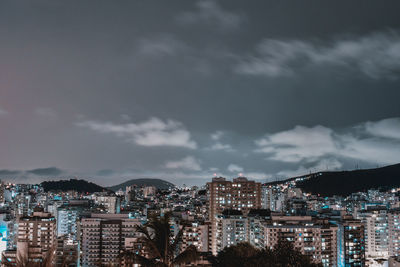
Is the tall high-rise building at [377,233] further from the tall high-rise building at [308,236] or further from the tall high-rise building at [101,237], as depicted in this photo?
the tall high-rise building at [101,237]

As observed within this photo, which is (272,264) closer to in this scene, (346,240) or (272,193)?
(346,240)

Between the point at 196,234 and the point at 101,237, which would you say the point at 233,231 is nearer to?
the point at 196,234

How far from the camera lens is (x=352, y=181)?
88.4 metres

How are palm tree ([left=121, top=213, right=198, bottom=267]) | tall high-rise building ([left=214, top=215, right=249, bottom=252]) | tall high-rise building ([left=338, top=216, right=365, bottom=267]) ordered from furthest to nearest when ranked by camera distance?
tall high-rise building ([left=214, top=215, right=249, bottom=252]), tall high-rise building ([left=338, top=216, right=365, bottom=267]), palm tree ([left=121, top=213, right=198, bottom=267])

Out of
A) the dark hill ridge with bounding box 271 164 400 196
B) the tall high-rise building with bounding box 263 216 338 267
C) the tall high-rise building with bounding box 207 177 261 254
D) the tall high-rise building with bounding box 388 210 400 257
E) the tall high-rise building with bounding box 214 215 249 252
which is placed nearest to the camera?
the tall high-rise building with bounding box 263 216 338 267

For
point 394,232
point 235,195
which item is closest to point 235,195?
point 235,195

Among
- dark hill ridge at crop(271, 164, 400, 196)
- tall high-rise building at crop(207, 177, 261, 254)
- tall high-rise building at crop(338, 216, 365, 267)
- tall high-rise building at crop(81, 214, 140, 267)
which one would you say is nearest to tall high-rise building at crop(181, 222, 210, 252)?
tall high-rise building at crop(81, 214, 140, 267)

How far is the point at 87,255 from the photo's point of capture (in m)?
35.9

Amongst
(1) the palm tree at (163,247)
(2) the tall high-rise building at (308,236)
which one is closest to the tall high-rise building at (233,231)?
(2) the tall high-rise building at (308,236)

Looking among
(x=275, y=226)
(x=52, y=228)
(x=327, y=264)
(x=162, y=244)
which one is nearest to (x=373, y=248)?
(x=327, y=264)

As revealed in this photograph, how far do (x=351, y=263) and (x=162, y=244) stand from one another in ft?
106

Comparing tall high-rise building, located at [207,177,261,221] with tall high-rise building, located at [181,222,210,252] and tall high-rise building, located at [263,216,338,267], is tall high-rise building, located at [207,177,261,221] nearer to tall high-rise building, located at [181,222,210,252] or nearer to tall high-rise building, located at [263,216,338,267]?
tall high-rise building, located at [181,222,210,252]

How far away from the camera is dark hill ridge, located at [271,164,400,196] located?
8475 centimetres

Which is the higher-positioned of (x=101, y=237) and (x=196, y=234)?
(x=196, y=234)
